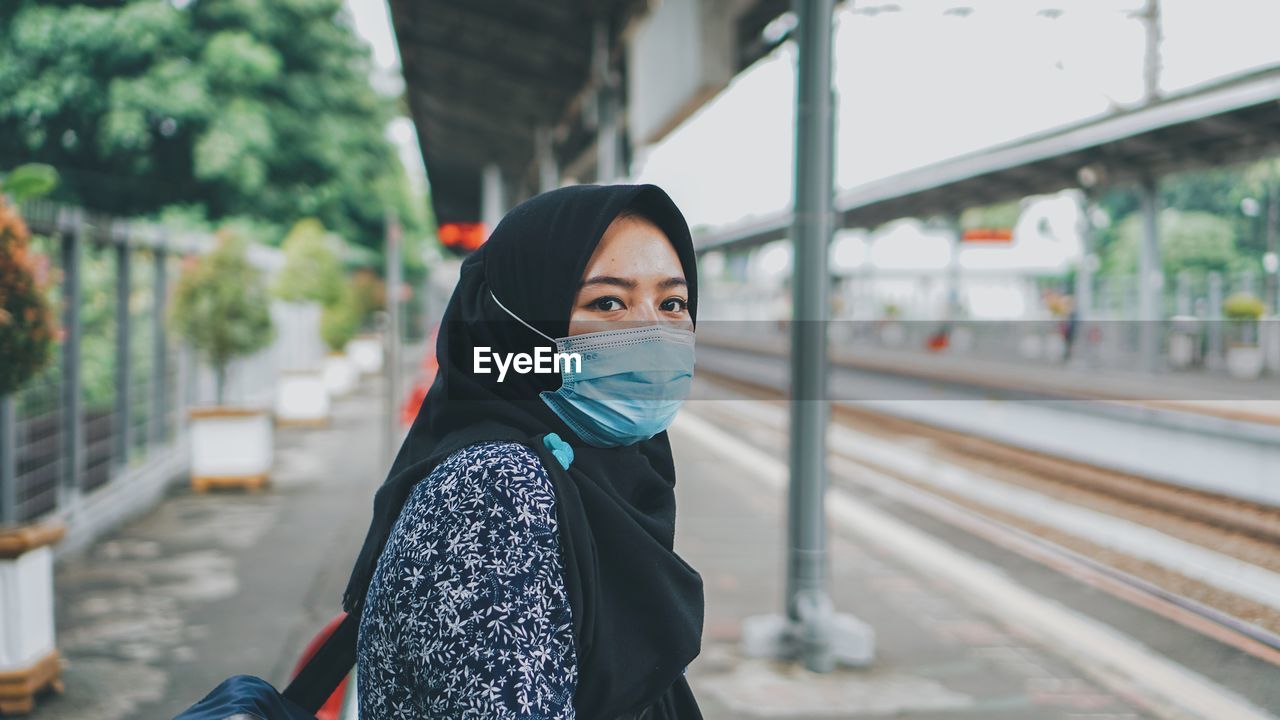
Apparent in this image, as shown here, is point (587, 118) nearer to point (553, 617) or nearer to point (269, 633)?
point (269, 633)

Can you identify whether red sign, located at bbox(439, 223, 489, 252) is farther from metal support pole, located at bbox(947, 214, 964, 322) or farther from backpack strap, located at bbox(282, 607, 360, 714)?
backpack strap, located at bbox(282, 607, 360, 714)

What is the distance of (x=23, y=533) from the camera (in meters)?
4.40

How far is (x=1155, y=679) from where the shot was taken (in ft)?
16.2

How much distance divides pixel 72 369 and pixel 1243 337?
63.7 feet

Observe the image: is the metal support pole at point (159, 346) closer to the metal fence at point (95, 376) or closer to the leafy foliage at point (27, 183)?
the metal fence at point (95, 376)

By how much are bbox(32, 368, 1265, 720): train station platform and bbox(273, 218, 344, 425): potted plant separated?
19.5 feet

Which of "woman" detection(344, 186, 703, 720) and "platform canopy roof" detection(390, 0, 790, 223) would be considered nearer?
"woman" detection(344, 186, 703, 720)

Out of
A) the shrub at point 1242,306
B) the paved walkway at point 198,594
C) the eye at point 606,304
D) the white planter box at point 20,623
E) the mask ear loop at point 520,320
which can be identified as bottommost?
the paved walkway at point 198,594

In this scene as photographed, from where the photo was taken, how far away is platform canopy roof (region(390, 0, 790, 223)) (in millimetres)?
9633

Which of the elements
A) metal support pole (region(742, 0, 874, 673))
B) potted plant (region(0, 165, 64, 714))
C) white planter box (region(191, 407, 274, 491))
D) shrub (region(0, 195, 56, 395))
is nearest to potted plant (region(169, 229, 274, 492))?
white planter box (region(191, 407, 274, 491))

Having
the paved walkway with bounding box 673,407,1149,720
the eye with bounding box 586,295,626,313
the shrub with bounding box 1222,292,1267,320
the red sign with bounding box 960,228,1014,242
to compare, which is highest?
the red sign with bounding box 960,228,1014,242

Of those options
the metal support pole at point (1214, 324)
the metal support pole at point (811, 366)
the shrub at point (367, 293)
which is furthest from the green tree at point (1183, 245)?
the shrub at point (367, 293)

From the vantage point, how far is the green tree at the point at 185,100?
6812 millimetres

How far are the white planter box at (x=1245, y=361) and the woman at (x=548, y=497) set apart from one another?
21.2 meters
